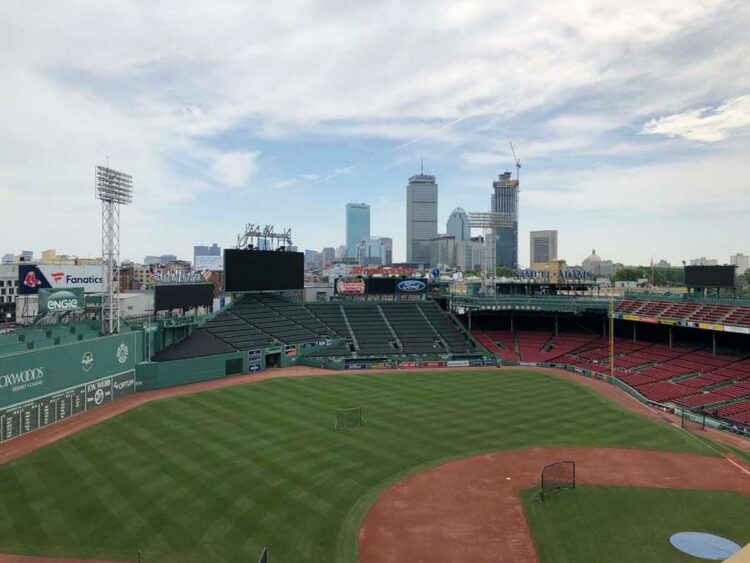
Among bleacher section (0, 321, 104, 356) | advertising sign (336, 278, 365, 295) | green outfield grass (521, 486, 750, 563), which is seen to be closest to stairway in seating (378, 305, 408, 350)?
advertising sign (336, 278, 365, 295)

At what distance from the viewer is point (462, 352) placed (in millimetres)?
71000

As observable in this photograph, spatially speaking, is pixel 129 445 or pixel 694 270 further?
pixel 694 270

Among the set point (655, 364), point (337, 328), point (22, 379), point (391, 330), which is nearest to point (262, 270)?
point (337, 328)

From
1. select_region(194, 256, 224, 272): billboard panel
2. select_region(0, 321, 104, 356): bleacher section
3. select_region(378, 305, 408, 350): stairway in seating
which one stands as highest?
select_region(194, 256, 224, 272): billboard panel

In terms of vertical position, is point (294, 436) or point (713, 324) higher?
point (713, 324)

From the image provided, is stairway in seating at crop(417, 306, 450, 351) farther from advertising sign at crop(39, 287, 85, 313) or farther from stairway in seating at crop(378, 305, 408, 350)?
advertising sign at crop(39, 287, 85, 313)

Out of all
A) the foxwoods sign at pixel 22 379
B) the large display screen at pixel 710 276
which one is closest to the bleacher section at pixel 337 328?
the foxwoods sign at pixel 22 379

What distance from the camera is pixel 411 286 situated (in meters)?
84.9

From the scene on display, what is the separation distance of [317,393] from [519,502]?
26858 millimetres

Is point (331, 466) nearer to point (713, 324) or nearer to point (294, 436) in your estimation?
point (294, 436)

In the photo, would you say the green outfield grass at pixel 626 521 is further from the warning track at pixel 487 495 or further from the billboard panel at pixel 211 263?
the billboard panel at pixel 211 263

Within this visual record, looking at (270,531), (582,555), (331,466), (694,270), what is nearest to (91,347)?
(331,466)

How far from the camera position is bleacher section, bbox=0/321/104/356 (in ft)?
121

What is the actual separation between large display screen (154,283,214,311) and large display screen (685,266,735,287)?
63.9 m
